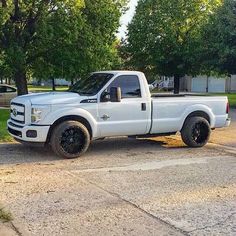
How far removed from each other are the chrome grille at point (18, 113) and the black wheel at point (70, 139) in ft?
2.52

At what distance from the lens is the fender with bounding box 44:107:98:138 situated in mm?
9891

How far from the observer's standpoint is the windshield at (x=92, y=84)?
35.1ft

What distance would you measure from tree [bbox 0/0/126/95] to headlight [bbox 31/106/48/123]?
9.88 metres

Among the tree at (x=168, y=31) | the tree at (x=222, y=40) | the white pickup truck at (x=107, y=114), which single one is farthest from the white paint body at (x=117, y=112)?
the tree at (x=168, y=31)

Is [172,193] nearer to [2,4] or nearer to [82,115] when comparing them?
[82,115]

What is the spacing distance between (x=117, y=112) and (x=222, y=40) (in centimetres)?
1632

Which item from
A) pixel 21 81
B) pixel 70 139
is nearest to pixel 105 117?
pixel 70 139

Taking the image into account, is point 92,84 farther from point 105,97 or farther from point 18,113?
point 18,113

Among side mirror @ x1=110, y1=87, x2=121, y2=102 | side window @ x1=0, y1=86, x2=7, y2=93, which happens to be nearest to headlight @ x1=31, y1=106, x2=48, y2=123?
side mirror @ x1=110, y1=87, x2=121, y2=102

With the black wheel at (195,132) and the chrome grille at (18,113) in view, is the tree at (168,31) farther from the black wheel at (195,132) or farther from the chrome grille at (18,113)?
the chrome grille at (18,113)

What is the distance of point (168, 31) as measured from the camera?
3141 centimetres

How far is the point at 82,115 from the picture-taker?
1021 centimetres

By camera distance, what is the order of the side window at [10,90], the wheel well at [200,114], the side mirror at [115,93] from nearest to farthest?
the side mirror at [115,93], the wheel well at [200,114], the side window at [10,90]

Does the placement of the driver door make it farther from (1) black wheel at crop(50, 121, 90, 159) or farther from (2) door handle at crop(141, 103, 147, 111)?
(1) black wheel at crop(50, 121, 90, 159)
